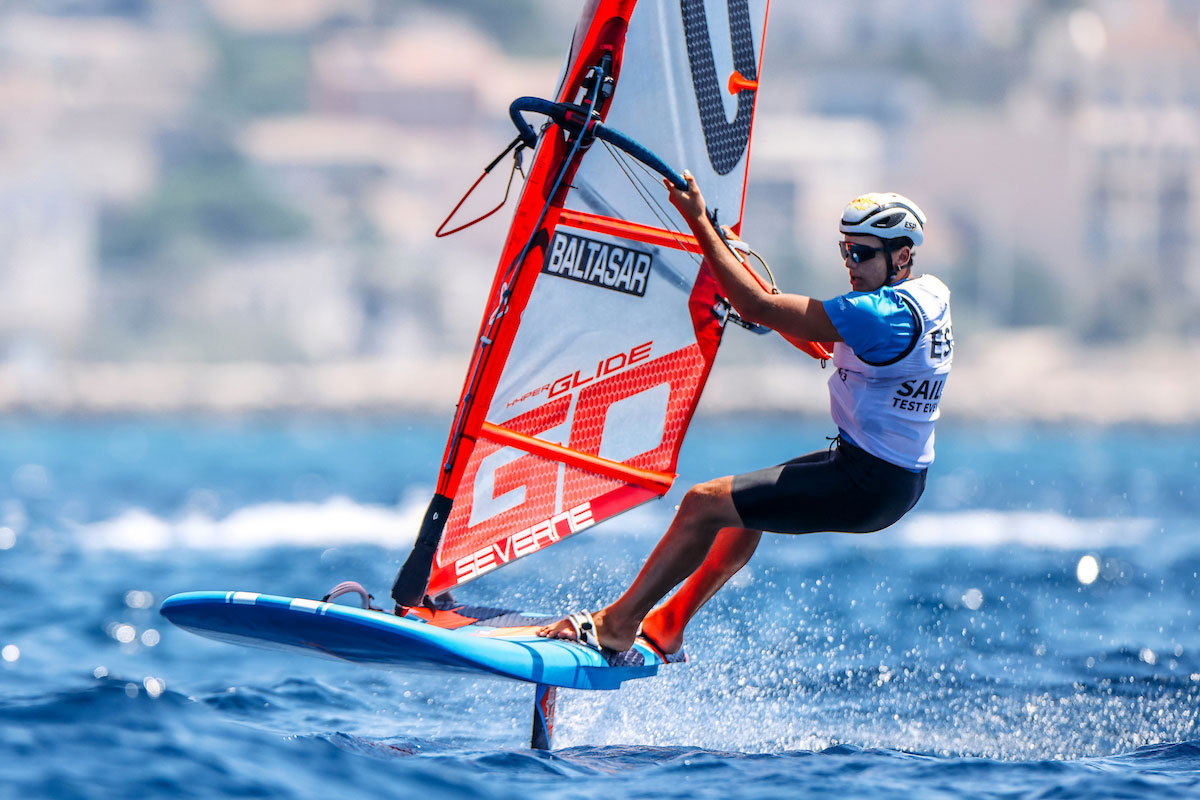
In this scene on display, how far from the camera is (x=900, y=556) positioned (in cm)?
1231

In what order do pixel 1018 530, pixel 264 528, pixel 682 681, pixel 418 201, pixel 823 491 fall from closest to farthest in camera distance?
pixel 823 491, pixel 682 681, pixel 1018 530, pixel 264 528, pixel 418 201

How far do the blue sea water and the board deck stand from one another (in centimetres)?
29

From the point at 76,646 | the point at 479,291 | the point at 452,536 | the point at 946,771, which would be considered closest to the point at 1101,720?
the point at 946,771

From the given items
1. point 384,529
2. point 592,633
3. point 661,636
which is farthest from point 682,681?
point 384,529

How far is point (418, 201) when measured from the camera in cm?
8288

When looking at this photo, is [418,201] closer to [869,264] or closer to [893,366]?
[869,264]

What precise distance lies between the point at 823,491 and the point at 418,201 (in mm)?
79541

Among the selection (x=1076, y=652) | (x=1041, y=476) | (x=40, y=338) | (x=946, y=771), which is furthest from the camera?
(x=40, y=338)

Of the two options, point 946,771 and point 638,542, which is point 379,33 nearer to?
point 638,542

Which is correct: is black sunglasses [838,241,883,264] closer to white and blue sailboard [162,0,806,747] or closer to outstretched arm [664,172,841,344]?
outstretched arm [664,172,841,344]

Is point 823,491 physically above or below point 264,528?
below

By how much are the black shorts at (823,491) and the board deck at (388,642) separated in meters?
0.72

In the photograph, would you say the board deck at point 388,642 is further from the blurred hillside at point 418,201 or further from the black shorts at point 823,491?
the blurred hillside at point 418,201

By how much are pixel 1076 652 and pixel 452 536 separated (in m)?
3.20
